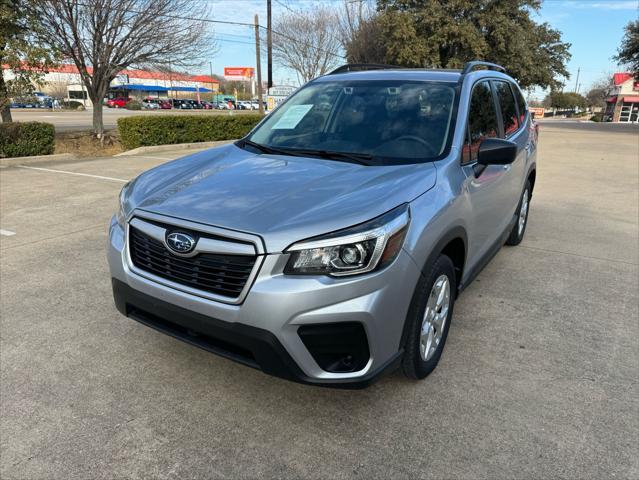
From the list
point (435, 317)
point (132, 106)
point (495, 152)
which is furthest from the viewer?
point (132, 106)

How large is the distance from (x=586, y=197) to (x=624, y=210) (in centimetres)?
103

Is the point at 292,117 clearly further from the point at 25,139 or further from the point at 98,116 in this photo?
the point at 98,116

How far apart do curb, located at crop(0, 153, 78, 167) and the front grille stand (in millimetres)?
10948

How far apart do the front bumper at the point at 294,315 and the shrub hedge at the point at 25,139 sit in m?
11.7

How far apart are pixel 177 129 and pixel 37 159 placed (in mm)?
4306

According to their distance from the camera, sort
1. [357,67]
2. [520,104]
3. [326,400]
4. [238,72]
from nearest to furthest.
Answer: [326,400]
[357,67]
[520,104]
[238,72]

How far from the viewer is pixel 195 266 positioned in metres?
2.30

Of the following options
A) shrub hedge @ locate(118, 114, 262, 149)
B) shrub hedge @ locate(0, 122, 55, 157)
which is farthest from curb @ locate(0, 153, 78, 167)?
shrub hedge @ locate(118, 114, 262, 149)

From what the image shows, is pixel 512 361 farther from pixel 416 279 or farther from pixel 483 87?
pixel 483 87

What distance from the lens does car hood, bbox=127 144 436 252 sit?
7.22 ft

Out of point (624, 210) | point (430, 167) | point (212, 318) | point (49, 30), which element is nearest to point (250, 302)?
point (212, 318)

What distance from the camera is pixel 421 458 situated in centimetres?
231

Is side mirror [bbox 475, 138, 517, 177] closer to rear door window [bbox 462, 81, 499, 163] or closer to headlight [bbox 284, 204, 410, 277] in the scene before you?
rear door window [bbox 462, 81, 499, 163]

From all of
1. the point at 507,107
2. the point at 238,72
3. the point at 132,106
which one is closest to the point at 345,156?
the point at 507,107
